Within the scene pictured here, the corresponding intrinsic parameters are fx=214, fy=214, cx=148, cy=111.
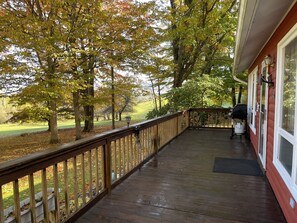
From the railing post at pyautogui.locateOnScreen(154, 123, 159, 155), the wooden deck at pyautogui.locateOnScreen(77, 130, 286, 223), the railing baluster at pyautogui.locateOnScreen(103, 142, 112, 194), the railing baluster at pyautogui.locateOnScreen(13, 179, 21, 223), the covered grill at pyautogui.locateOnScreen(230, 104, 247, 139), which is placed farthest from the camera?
the covered grill at pyautogui.locateOnScreen(230, 104, 247, 139)

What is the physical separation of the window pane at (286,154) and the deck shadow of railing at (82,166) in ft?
6.90

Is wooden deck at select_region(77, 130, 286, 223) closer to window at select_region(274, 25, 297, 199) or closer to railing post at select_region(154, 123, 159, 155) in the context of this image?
railing post at select_region(154, 123, 159, 155)

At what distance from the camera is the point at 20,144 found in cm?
945

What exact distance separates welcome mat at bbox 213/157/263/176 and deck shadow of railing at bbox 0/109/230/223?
1378 millimetres

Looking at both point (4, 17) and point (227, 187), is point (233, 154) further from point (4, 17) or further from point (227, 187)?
point (4, 17)

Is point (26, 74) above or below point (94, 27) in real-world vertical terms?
below

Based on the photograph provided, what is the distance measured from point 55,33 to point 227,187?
6.19 meters

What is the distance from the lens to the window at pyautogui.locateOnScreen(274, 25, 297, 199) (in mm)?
2111

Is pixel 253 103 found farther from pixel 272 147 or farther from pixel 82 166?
pixel 82 166

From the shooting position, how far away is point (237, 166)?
4070 mm

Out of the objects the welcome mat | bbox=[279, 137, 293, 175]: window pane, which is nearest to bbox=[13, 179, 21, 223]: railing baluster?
bbox=[279, 137, 293, 175]: window pane

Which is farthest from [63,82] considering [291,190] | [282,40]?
[291,190]

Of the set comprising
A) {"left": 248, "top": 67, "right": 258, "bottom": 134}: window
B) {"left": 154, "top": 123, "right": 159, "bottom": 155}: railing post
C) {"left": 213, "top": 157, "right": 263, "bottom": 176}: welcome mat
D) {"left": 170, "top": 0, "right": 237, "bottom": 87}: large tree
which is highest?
{"left": 170, "top": 0, "right": 237, "bottom": 87}: large tree

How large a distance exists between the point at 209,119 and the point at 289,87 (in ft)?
21.4
